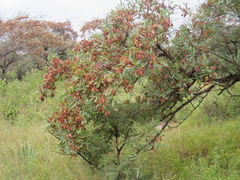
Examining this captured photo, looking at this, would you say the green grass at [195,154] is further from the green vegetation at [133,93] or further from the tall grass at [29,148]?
the tall grass at [29,148]

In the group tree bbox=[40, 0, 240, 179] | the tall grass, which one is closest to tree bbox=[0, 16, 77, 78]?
the tall grass

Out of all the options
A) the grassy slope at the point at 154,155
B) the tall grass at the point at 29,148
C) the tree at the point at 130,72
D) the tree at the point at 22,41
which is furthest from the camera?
the tree at the point at 22,41

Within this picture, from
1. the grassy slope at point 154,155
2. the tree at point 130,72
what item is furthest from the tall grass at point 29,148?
the tree at point 130,72

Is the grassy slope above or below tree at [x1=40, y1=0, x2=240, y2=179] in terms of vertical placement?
below

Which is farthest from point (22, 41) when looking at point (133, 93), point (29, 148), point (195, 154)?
point (133, 93)

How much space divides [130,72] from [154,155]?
11.3 ft

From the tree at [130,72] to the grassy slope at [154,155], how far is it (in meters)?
0.52

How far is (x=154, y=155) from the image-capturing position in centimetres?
615

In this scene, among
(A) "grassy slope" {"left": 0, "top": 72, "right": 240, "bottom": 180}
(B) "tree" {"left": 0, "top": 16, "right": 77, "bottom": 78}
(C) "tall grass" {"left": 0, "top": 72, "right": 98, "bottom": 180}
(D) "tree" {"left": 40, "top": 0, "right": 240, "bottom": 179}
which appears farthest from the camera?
(B) "tree" {"left": 0, "top": 16, "right": 77, "bottom": 78}

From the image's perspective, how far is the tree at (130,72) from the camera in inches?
129

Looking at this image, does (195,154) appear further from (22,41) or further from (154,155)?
(22,41)

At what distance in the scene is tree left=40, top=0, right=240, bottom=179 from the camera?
3.29 meters

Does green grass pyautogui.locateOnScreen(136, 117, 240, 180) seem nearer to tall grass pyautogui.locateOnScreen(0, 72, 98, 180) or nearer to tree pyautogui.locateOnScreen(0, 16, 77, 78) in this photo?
tall grass pyautogui.locateOnScreen(0, 72, 98, 180)

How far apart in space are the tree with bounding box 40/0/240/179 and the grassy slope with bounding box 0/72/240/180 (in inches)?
20.4
